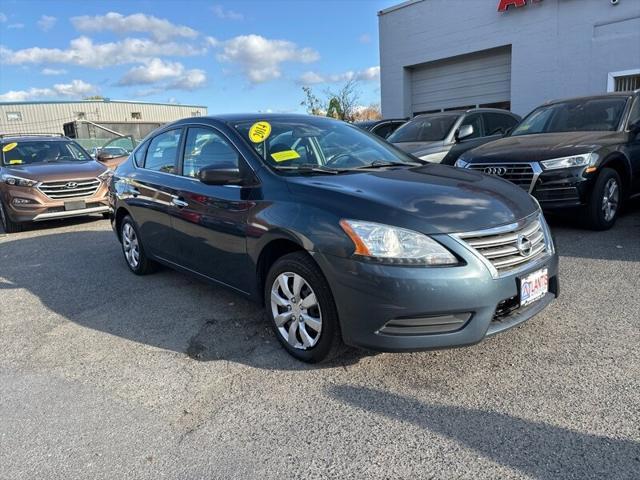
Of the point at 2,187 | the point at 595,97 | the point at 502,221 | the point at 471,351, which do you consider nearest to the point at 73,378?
the point at 471,351

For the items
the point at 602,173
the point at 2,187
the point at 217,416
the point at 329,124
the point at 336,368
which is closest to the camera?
the point at 217,416

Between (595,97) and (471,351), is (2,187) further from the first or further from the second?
(595,97)

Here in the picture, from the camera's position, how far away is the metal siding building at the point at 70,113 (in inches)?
2276

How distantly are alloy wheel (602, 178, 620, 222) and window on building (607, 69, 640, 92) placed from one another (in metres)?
7.93

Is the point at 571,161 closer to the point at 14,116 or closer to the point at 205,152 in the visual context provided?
the point at 205,152

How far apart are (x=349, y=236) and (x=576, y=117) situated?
18.5ft

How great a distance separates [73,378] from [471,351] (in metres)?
2.65

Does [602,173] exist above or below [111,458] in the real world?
above

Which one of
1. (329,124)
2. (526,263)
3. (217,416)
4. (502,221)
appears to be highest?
(329,124)

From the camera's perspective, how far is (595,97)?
7.12 metres

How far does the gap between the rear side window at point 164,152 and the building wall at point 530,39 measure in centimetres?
1222

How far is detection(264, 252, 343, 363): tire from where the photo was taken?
2967 mm

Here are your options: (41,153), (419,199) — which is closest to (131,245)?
(419,199)

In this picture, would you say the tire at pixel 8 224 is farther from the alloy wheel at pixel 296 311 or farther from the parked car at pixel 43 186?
the alloy wheel at pixel 296 311
